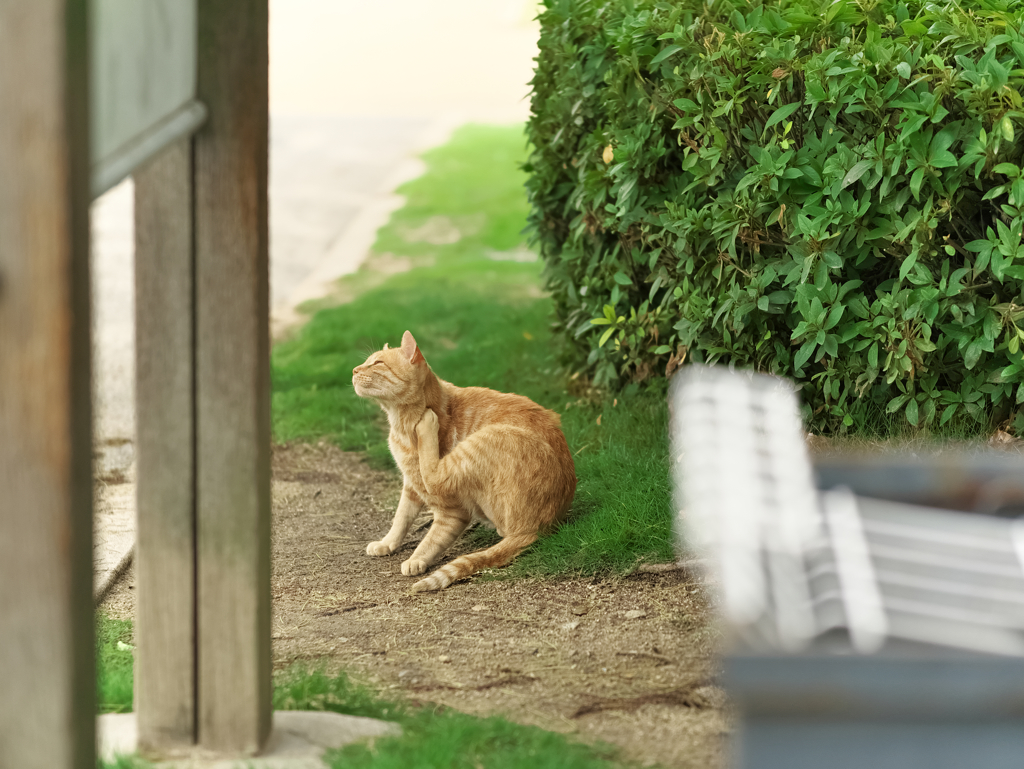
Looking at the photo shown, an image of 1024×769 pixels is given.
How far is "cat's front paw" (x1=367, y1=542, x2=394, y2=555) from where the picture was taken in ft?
14.1

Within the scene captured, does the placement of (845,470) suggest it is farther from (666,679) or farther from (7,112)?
(7,112)

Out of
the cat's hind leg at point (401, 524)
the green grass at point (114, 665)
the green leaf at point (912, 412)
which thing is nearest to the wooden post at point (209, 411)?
the green grass at point (114, 665)

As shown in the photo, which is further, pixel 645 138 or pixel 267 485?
pixel 645 138

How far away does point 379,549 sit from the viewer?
430 cm

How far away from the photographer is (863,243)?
4051 mm

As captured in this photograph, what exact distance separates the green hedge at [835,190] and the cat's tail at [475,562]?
1.25 meters

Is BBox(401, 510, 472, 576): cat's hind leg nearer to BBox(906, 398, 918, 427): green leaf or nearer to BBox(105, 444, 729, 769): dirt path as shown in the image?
BBox(105, 444, 729, 769): dirt path

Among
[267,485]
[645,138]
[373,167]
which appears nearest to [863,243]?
[645,138]

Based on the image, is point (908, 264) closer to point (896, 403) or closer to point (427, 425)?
point (896, 403)

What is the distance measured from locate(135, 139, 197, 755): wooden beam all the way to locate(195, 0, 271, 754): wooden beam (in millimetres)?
25

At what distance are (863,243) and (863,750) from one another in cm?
303

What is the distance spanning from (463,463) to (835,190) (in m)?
1.73

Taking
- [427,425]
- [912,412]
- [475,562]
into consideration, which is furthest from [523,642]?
[912,412]

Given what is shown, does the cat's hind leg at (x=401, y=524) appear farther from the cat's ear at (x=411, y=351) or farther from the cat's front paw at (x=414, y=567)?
the cat's ear at (x=411, y=351)
